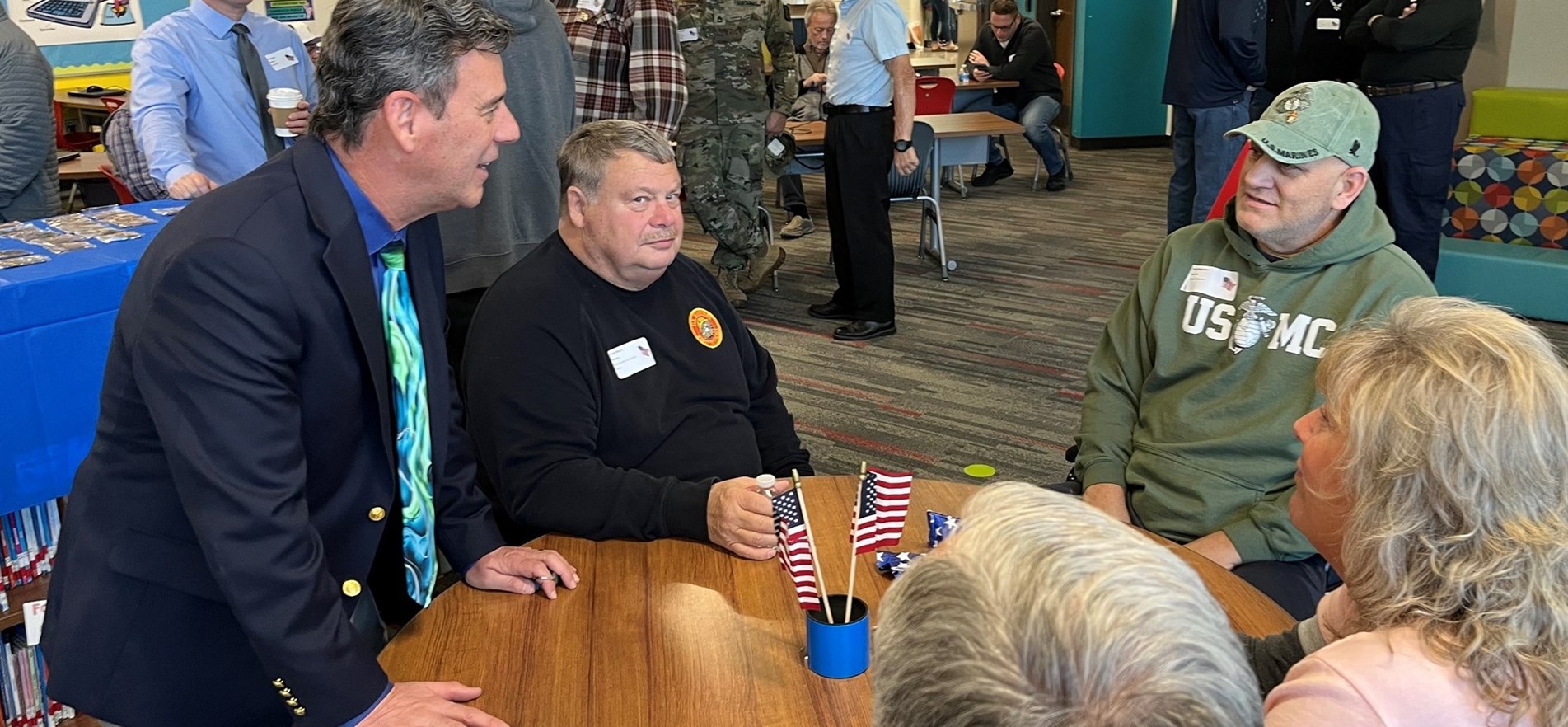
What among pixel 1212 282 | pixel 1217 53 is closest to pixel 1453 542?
pixel 1212 282

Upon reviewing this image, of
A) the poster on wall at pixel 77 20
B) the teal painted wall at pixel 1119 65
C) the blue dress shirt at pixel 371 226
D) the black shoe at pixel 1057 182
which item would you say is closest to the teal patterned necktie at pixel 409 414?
the blue dress shirt at pixel 371 226

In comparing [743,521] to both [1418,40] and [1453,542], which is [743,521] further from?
[1418,40]

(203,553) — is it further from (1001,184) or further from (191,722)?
(1001,184)

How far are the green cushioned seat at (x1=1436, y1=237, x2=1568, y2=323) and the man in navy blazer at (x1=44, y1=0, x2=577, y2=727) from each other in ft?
16.3

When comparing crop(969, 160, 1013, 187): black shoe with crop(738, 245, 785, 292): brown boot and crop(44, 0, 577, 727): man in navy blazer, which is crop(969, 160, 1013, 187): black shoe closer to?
crop(738, 245, 785, 292): brown boot

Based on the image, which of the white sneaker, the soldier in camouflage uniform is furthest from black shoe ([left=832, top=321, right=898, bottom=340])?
the white sneaker

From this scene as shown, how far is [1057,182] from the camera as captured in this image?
29.0 ft

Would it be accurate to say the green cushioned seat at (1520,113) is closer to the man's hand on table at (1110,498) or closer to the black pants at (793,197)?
the black pants at (793,197)

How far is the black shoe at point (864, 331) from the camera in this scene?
17.4 feet

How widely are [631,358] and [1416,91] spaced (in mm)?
3899

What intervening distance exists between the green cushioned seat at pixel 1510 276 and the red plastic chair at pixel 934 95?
11.2ft

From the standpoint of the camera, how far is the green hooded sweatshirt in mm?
2092

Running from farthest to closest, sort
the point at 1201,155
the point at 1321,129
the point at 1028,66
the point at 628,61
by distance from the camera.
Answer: the point at 1028,66
the point at 1201,155
the point at 628,61
the point at 1321,129

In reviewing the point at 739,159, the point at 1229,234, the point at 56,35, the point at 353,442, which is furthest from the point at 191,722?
the point at 56,35
